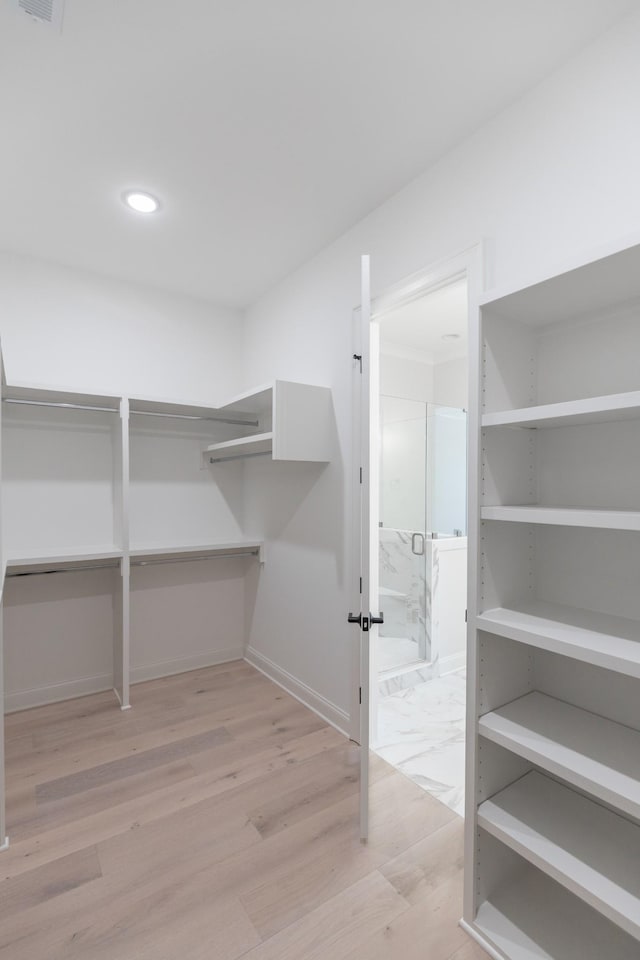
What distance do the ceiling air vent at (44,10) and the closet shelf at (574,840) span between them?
8.58ft

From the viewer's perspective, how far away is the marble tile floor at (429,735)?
6.94 ft

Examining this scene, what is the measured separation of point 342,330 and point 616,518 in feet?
5.91

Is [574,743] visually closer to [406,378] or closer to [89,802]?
[89,802]

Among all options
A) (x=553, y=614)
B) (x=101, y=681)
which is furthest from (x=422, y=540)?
(x=101, y=681)

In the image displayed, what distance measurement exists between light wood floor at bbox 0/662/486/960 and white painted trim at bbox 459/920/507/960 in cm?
3

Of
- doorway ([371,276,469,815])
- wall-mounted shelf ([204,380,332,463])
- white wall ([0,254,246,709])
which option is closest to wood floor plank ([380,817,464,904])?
doorway ([371,276,469,815])

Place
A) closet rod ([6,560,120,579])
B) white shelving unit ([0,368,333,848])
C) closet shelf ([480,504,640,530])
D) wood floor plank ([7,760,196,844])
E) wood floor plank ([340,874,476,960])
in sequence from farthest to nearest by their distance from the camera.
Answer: white shelving unit ([0,368,333,848]), closet rod ([6,560,120,579]), wood floor plank ([7,760,196,844]), wood floor plank ([340,874,476,960]), closet shelf ([480,504,640,530])

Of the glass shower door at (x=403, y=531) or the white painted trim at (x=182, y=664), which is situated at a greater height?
the glass shower door at (x=403, y=531)

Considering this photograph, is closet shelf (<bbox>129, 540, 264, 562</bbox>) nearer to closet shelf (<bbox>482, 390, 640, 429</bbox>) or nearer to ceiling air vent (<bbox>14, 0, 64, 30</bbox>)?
closet shelf (<bbox>482, 390, 640, 429</bbox>)

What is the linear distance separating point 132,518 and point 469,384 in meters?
2.52

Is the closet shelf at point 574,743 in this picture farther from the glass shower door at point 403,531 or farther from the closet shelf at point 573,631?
the glass shower door at point 403,531

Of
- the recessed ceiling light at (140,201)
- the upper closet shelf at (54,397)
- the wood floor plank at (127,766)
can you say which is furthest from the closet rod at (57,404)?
the wood floor plank at (127,766)

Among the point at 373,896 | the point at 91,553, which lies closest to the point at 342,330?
the point at 91,553

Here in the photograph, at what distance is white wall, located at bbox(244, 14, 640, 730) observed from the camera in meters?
1.40
